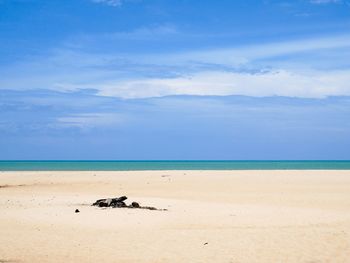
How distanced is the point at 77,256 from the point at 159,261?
217 centimetres

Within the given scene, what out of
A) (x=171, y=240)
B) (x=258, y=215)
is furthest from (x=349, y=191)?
(x=171, y=240)

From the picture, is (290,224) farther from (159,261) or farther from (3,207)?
(3,207)

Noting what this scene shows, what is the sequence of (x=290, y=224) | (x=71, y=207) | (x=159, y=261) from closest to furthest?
(x=159, y=261) < (x=290, y=224) < (x=71, y=207)

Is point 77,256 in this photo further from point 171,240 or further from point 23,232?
point 23,232

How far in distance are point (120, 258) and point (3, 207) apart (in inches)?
471

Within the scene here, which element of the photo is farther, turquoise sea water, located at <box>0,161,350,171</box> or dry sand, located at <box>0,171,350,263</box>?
turquoise sea water, located at <box>0,161,350,171</box>

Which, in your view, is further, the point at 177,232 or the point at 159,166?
the point at 159,166

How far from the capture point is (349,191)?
105ft

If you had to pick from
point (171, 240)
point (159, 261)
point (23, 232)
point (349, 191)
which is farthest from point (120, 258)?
point (349, 191)

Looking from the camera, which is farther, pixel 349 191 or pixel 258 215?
pixel 349 191

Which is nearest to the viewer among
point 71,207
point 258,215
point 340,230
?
point 340,230

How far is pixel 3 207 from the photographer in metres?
22.3

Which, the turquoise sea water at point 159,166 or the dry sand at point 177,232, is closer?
the dry sand at point 177,232

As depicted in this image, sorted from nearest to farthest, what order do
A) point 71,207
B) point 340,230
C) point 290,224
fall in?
point 340,230 < point 290,224 < point 71,207
